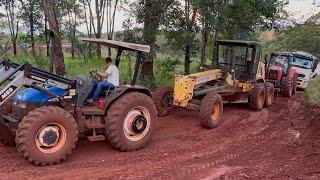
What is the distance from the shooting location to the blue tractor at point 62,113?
6.32 meters

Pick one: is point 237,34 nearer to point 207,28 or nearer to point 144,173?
point 207,28

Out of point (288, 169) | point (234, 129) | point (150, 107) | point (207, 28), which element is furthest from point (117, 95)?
point (207, 28)

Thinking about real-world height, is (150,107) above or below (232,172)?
above

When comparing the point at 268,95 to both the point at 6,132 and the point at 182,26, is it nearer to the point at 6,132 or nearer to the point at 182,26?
the point at 182,26

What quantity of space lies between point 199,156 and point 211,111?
8.30ft

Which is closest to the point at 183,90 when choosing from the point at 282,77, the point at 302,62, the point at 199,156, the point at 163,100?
the point at 163,100

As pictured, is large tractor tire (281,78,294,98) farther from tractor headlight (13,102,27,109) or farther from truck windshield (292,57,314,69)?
tractor headlight (13,102,27,109)

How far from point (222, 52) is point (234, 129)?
336 cm

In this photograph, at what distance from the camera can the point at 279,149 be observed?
827 centimetres

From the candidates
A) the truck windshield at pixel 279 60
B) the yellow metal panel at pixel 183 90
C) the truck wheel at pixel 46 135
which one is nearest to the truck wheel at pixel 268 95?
the yellow metal panel at pixel 183 90

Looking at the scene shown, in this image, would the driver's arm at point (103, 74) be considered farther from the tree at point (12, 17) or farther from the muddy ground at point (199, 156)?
the tree at point (12, 17)

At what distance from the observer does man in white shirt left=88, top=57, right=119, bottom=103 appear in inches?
296

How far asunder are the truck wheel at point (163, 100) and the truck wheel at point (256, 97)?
9.72 feet

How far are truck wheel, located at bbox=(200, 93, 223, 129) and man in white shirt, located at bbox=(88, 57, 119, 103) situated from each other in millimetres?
2754
